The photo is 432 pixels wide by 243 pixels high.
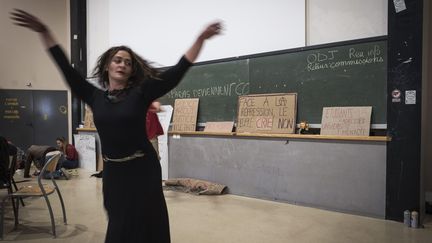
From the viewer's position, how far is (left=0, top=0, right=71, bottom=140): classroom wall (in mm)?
8500

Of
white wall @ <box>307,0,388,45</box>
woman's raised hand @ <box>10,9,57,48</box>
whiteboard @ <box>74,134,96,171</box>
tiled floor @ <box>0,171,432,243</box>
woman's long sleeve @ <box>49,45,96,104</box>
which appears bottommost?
tiled floor @ <box>0,171,432,243</box>

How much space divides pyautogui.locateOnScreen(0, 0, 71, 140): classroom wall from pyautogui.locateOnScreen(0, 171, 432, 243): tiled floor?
5046mm

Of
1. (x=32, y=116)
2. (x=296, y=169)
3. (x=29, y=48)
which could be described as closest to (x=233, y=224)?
(x=296, y=169)

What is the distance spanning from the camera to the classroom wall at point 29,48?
8.50m

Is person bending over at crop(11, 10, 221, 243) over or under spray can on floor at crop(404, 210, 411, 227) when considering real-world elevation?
over

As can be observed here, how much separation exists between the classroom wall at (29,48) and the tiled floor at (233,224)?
16.6ft

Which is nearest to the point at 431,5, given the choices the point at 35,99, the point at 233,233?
the point at 233,233

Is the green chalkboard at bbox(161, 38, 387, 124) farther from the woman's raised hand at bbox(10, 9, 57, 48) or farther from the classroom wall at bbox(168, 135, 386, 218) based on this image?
the woman's raised hand at bbox(10, 9, 57, 48)

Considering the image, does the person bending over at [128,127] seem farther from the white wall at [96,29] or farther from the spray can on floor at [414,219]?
the white wall at [96,29]

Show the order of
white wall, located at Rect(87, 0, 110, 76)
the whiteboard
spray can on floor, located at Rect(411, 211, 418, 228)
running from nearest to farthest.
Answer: spray can on floor, located at Rect(411, 211, 418, 228)
the whiteboard
white wall, located at Rect(87, 0, 110, 76)

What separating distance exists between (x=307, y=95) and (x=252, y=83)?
2.86ft

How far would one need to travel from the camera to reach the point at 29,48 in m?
8.81

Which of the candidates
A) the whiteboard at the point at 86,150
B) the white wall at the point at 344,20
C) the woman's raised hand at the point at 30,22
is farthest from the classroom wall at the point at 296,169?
the woman's raised hand at the point at 30,22

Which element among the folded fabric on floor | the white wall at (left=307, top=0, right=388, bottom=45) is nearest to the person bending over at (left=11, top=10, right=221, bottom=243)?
the white wall at (left=307, top=0, right=388, bottom=45)
